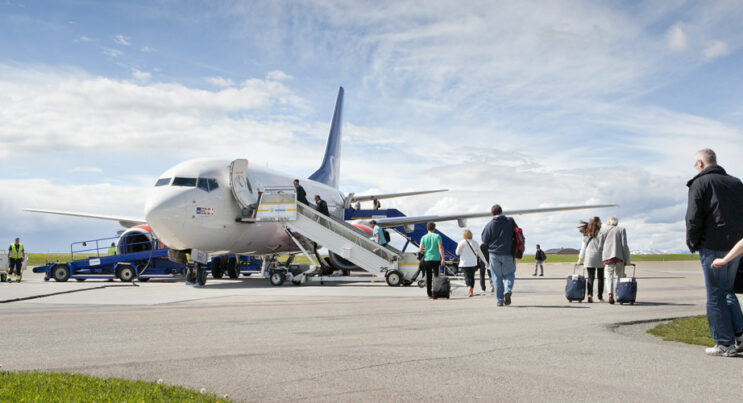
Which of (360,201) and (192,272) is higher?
(360,201)

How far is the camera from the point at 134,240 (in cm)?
2364

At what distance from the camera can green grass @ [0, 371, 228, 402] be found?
12.3ft

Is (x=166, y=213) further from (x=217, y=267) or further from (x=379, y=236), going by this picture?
(x=217, y=267)

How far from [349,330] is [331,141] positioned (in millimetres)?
29666

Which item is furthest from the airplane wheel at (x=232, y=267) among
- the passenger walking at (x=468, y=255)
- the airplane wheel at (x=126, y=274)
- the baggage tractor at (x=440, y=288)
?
the baggage tractor at (x=440, y=288)

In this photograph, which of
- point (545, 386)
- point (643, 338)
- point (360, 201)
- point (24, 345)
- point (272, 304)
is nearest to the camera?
point (545, 386)

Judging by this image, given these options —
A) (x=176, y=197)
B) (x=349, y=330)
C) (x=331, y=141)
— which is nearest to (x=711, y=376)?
(x=349, y=330)

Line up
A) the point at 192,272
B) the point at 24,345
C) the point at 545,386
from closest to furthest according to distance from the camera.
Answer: the point at 545,386 → the point at 24,345 → the point at 192,272

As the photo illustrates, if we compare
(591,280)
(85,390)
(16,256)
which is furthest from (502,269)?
(16,256)

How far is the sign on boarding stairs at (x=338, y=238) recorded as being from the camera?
18.9 metres

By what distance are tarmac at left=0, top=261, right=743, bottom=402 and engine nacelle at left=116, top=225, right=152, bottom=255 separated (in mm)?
13109

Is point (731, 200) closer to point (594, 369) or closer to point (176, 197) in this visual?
point (594, 369)

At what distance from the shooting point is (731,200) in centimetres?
581

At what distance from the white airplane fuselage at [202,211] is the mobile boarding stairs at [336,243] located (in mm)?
813
